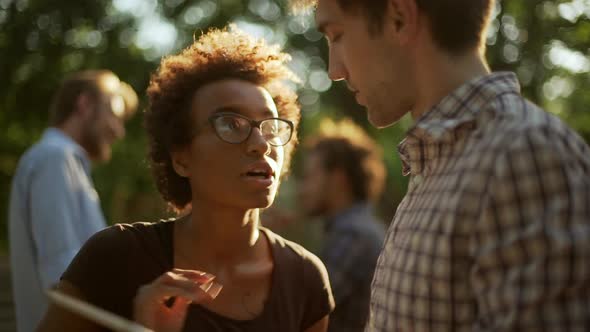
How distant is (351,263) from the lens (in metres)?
4.25

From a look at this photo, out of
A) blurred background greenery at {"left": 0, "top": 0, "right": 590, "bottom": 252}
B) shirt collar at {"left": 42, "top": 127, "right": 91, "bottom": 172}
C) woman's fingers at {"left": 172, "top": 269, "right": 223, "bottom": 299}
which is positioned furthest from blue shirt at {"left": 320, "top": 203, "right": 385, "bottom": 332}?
woman's fingers at {"left": 172, "top": 269, "right": 223, "bottom": 299}

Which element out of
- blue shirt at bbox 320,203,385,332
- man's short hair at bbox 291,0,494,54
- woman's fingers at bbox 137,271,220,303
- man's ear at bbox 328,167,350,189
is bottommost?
blue shirt at bbox 320,203,385,332

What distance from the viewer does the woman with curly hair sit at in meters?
2.30

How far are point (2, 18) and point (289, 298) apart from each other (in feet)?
16.3

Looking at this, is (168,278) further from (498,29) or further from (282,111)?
(498,29)

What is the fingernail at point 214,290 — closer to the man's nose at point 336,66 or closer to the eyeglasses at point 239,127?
the eyeglasses at point 239,127

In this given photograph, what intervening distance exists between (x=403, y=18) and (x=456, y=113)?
8.4 inches

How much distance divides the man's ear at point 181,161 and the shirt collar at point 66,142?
1499 millimetres

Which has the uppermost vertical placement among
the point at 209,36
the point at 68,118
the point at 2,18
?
the point at 2,18

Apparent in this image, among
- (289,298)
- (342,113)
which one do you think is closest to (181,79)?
(289,298)

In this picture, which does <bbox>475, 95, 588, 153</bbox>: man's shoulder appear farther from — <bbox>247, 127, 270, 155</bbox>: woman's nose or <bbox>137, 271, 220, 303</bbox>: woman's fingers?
<bbox>247, 127, 270, 155</bbox>: woman's nose

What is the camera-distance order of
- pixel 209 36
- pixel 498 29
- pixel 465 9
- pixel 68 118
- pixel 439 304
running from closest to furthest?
pixel 439 304, pixel 465 9, pixel 209 36, pixel 68 118, pixel 498 29

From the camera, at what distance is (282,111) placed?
9.14ft

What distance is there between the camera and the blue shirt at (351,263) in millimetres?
4164
